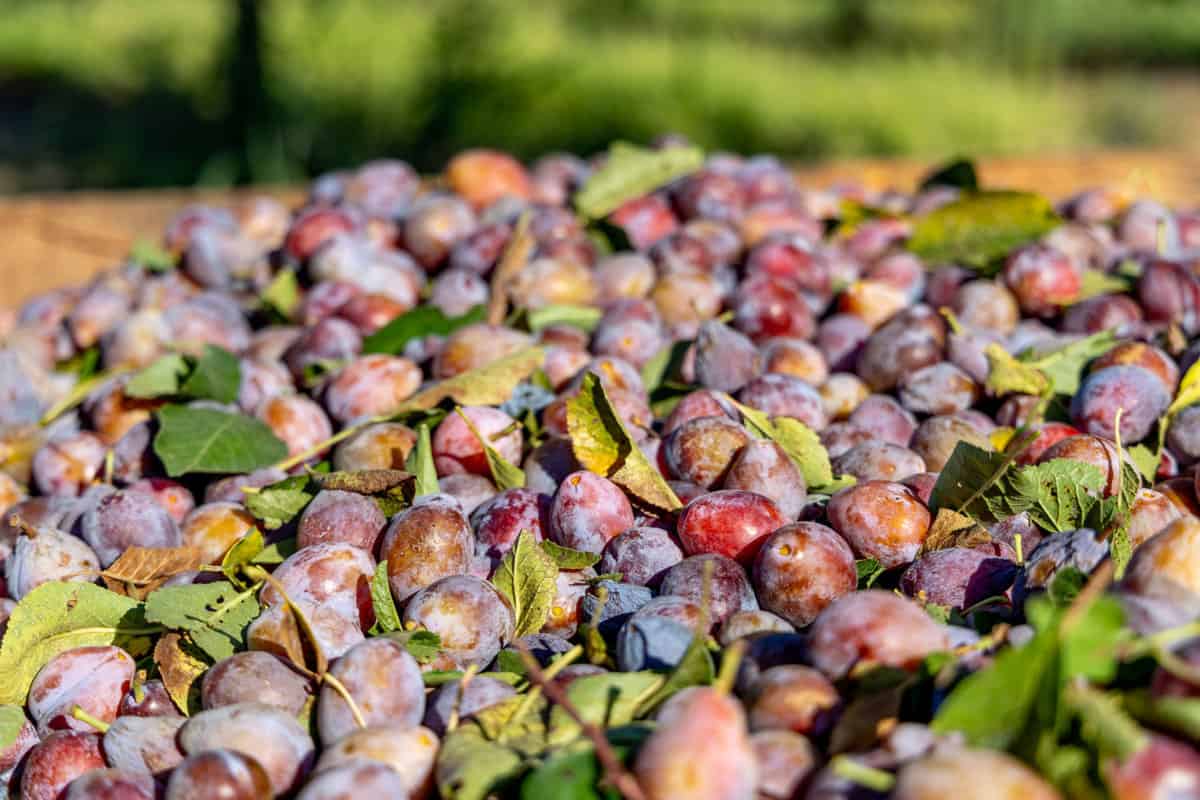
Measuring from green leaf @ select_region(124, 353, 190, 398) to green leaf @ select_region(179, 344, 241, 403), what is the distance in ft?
0.08

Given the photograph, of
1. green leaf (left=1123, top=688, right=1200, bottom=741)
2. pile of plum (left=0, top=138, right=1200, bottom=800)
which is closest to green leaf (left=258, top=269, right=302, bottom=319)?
pile of plum (left=0, top=138, right=1200, bottom=800)

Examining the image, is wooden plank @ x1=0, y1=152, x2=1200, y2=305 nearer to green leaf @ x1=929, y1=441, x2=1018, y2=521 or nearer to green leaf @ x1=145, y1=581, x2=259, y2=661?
green leaf @ x1=929, y1=441, x2=1018, y2=521

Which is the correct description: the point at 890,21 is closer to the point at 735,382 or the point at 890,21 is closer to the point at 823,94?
the point at 823,94

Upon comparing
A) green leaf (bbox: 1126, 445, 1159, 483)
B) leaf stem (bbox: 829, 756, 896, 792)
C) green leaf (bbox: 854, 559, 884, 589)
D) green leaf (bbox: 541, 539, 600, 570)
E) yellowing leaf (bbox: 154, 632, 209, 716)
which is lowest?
yellowing leaf (bbox: 154, 632, 209, 716)

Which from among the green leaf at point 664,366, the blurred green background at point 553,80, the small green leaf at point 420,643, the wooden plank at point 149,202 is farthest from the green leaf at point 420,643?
the blurred green background at point 553,80

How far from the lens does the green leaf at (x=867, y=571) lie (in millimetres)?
1046

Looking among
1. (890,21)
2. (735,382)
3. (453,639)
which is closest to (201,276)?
(735,382)

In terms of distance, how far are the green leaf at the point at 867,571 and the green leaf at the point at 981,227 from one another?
2.65ft

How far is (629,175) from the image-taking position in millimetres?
2053

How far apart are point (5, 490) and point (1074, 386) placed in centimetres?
128

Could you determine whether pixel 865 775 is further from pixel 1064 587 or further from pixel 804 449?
pixel 804 449

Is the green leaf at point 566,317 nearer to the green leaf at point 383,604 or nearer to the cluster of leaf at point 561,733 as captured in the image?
the green leaf at point 383,604

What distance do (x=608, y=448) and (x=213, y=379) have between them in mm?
580

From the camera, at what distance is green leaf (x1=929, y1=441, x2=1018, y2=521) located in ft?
3.49
